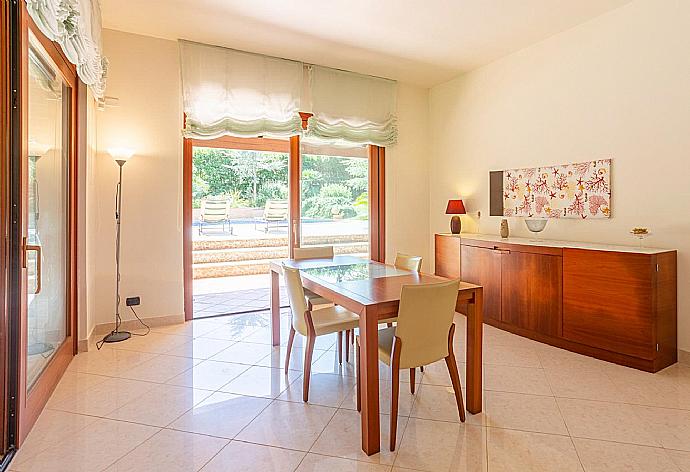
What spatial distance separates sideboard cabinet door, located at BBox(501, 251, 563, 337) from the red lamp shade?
3.58 feet

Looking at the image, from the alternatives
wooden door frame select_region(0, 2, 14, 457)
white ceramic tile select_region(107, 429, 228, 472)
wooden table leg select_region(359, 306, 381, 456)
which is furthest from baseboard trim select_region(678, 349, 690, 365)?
wooden door frame select_region(0, 2, 14, 457)

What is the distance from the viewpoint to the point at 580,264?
3.43m

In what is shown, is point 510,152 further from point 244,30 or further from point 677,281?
point 244,30

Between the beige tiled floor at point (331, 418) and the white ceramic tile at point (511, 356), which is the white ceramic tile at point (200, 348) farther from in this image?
the white ceramic tile at point (511, 356)

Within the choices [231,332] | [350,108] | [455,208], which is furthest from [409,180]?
[231,332]

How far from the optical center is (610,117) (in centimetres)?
363

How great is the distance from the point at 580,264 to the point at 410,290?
6.93 feet

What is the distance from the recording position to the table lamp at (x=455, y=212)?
5.04 m

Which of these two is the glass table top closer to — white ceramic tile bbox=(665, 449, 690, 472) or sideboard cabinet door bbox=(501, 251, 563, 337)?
sideboard cabinet door bbox=(501, 251, 563, 337)

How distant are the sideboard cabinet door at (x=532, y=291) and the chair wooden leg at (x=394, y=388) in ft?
7.14

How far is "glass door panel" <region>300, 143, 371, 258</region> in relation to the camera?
5125 millimetres

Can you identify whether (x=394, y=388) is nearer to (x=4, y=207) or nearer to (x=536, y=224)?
(x=4, y=207)

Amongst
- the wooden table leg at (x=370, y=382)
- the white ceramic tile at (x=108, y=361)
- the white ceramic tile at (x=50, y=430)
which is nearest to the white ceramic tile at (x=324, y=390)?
the wooden table leg at (x=370, y=382)

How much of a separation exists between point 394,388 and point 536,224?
2.86 m
